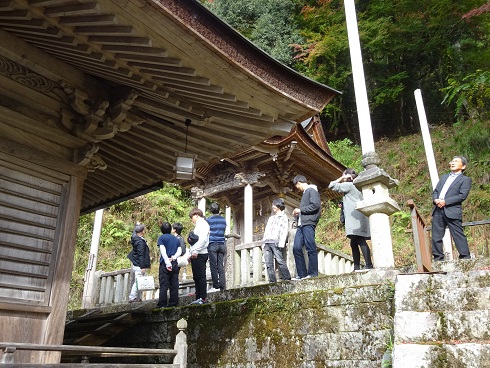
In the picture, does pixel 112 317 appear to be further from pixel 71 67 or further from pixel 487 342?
pixel 487 342

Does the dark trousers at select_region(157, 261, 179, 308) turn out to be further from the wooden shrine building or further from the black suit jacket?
the black suit jacket

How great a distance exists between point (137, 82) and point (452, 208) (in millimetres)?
4309

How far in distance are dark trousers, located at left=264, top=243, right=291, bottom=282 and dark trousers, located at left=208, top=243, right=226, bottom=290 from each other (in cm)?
83

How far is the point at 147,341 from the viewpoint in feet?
20.3

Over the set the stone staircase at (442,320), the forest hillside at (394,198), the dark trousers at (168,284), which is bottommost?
the stone staircase at (442,320)

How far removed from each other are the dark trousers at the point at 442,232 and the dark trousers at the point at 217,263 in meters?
3.34

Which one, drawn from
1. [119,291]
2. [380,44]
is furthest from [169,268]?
[380,44]

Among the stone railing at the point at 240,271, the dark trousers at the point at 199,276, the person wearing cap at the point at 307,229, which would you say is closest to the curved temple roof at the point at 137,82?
the person wearing cap at the point at 307,229

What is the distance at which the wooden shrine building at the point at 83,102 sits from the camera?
336 centimetres

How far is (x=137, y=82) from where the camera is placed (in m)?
4.11

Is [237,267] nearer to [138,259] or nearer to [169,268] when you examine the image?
[169,268]

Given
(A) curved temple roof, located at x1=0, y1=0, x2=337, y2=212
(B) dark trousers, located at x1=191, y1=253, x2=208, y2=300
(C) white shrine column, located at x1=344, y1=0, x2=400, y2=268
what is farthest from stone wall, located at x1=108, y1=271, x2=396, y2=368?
(A) curved temple roof, located at x1=0, y1=0, x2=337, y2=212

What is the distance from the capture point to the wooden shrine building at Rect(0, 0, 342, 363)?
336cm

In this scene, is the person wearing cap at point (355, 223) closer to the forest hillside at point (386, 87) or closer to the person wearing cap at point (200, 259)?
the person wearing cap at point (200, 259)
